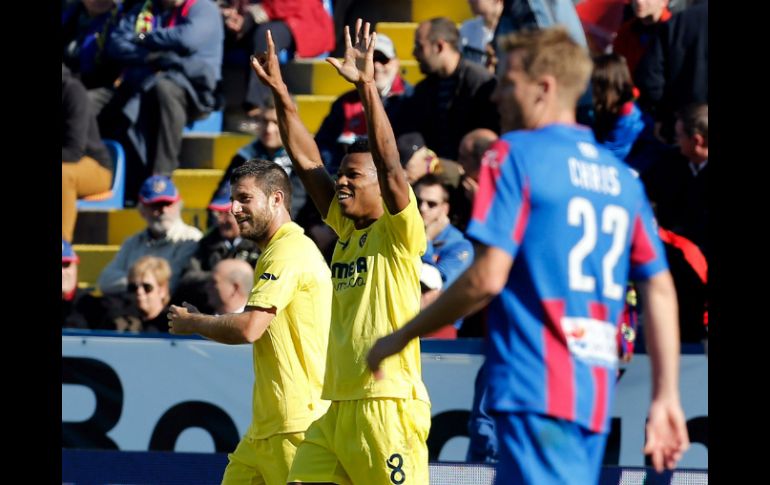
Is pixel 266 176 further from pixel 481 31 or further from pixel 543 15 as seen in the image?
pixel 481 31

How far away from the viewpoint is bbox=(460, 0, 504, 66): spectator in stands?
35.7 ft

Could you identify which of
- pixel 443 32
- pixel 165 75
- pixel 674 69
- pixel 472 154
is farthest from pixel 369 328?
pixel 165 75

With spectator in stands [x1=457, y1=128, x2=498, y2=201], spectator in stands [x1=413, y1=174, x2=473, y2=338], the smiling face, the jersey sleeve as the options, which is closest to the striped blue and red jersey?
the jersey sleeve

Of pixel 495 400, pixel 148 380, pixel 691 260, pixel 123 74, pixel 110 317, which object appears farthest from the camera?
pixel 123 74

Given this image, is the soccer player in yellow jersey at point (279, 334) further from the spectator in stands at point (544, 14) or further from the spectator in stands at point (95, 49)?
the spectator in stands at point (95, 49)

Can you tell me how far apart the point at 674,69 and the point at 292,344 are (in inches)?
192

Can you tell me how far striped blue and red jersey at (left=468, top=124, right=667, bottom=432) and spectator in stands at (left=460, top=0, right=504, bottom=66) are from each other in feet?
21.1

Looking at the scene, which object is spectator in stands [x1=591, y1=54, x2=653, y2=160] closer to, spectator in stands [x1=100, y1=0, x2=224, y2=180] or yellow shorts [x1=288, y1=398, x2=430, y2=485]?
yellow shorts [x1=288, y1=398, x2=430, y2=485]

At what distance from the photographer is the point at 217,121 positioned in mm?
13156

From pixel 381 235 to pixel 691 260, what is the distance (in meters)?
2.91

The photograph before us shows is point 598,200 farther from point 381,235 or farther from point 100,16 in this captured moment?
point 100,16

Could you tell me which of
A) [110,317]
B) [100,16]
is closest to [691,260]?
[110,317]

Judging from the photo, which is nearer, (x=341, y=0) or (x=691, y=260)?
(x=691, y=260)

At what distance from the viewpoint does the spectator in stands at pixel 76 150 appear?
1203 cm
